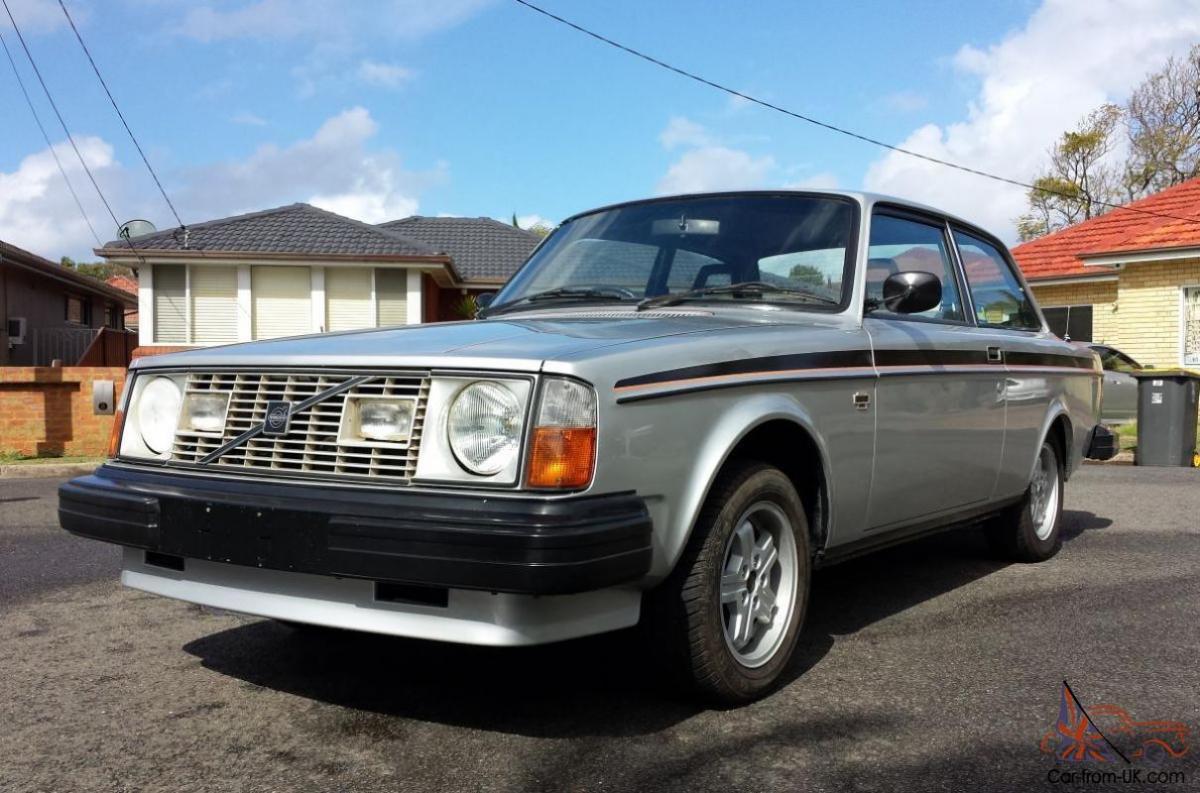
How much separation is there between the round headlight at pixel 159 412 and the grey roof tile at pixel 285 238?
1960 centimetres

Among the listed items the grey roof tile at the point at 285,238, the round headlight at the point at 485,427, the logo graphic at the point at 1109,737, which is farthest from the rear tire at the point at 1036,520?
the grey roof tile at the point at 285,238

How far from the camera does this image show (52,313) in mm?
29156

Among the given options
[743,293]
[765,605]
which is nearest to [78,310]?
[743,293]

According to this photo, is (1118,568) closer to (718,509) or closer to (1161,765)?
(1161,765)

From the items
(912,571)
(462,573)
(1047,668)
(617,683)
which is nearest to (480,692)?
(617,683)

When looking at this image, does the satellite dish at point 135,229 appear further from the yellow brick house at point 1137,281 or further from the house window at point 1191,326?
the house window at point 1191,326

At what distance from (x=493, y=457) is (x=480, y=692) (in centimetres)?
Result: 105

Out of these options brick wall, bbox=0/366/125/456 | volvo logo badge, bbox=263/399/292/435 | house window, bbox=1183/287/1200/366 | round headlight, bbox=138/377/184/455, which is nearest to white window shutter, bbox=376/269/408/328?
brick wall, bbox=0/366/125/456

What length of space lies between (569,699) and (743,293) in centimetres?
161

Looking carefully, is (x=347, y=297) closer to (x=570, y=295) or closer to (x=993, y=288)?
(x=993, y=288)

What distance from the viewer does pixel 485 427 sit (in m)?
2.88

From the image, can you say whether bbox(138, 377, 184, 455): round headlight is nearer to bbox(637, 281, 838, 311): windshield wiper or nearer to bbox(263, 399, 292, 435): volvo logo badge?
bbox(263, 399, 292, 435): volvo logo badge

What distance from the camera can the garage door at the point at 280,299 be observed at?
23.1m

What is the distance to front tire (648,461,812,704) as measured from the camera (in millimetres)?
3125
